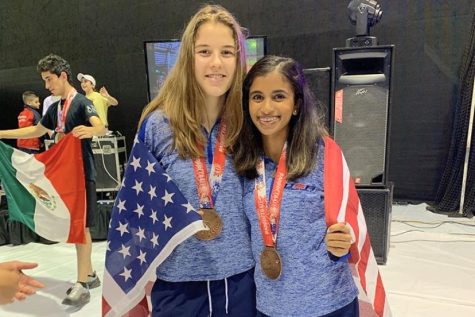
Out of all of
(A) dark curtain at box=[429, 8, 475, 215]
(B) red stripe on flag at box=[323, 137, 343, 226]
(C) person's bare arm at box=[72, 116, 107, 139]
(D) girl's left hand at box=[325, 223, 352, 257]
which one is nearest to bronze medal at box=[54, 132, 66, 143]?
(C) person's bare arm at box=[72, 116, 107, 139]

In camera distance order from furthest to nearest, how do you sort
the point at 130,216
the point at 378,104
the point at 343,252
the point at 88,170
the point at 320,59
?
the point at 320,59
the point at 378,104
the point at 88,170
the point at 130,216
the point at 343,252

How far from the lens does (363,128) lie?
2.78 meters

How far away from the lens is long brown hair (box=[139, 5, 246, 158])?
109 centimetres

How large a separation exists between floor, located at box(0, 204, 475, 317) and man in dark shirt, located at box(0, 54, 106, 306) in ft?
0.42

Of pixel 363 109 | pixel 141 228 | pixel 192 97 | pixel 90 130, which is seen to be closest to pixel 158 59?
pixel 90 130

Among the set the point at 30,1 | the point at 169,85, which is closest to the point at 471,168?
the point at 169,85

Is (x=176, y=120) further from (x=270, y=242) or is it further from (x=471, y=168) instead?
(x=471, y=168)

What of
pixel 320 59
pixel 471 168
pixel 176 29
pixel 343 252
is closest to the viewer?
pixel 343 252

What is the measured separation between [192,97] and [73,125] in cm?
160

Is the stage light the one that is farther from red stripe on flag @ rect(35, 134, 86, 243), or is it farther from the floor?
red stripe on flag @ rect(35, 134, 86, 243)

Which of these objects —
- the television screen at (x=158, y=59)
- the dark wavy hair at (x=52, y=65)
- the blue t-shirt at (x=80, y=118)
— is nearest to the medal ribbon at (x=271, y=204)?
the blue t-shirt at (x=80, y=118)

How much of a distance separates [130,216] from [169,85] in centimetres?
41

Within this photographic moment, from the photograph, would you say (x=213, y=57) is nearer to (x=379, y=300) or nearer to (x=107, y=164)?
(x=379, y=300)

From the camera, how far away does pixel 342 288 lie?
108 centimetres
